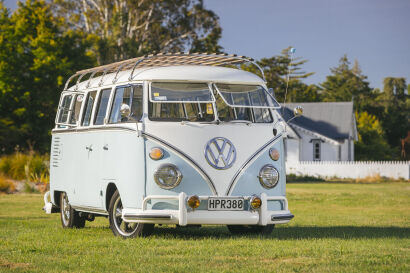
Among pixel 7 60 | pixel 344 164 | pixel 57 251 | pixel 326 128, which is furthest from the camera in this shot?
pixel 326 128

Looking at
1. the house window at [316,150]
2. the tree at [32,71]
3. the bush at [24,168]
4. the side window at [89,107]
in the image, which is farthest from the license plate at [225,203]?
the house window at [316,150]

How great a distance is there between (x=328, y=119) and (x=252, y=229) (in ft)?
173

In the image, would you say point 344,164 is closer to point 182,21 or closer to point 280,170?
point 182,21

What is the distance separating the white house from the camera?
60.4m

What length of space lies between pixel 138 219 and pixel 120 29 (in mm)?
39866

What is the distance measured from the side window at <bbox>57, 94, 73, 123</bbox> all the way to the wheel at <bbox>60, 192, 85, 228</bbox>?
4.57ft

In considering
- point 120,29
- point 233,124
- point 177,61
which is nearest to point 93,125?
point 177,61

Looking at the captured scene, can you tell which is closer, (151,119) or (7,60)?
(151,119)

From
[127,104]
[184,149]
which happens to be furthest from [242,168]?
[127,104]

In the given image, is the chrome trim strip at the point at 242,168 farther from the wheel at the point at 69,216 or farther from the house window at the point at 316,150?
the house window at the point at 316,150

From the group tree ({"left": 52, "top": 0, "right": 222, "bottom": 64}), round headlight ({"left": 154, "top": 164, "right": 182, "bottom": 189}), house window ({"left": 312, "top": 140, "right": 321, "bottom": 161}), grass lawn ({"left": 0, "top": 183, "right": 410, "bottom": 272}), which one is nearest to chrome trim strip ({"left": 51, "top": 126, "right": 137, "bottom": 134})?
Result: round headlight ({"left": 154, "top": 164, "right": 182, "bottom": 189})

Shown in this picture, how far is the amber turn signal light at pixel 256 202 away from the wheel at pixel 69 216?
4174mm

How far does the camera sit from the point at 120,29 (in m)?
49.7

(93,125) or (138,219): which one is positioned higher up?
(93,125)
